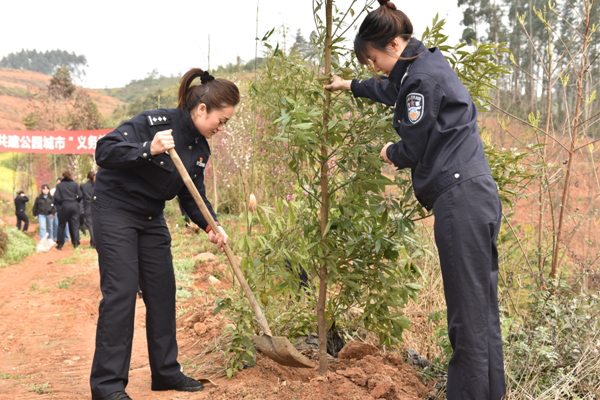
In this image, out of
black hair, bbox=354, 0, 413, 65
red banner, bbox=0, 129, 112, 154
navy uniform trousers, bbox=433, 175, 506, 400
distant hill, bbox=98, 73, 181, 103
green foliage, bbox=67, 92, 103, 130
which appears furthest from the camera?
distant hill, bbox=98, 73, 181, 103

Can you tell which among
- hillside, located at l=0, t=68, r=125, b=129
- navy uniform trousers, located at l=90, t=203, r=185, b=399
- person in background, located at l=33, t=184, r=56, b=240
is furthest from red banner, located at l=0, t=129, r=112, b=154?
hillside, located at l=0, t=68, r=125, b=129

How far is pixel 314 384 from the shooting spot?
289 centimetres

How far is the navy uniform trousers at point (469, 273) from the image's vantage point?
2.24 metres

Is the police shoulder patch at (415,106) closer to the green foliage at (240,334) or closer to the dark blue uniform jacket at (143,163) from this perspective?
the dark blue uniform jacket at (143,163)

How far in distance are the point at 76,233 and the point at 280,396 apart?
1135 centimetres

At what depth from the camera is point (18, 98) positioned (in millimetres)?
59219

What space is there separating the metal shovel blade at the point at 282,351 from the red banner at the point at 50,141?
15.2 meters

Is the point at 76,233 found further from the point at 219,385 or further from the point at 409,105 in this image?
the point at 409,105

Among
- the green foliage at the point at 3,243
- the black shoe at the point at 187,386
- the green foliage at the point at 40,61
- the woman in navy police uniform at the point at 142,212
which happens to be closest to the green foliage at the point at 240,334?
the black shoe at the point at 187,386

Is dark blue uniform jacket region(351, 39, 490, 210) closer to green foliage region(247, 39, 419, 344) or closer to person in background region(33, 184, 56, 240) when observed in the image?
green foliage region(247, 39, 419, 344)

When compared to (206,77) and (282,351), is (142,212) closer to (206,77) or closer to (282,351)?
(206,77)

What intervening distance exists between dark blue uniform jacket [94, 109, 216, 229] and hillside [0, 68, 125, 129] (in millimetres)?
39710

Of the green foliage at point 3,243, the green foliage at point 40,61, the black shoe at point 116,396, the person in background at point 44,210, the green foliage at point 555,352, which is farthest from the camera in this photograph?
the green foliage at point 40,61

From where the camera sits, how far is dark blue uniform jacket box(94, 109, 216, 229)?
110 inches
